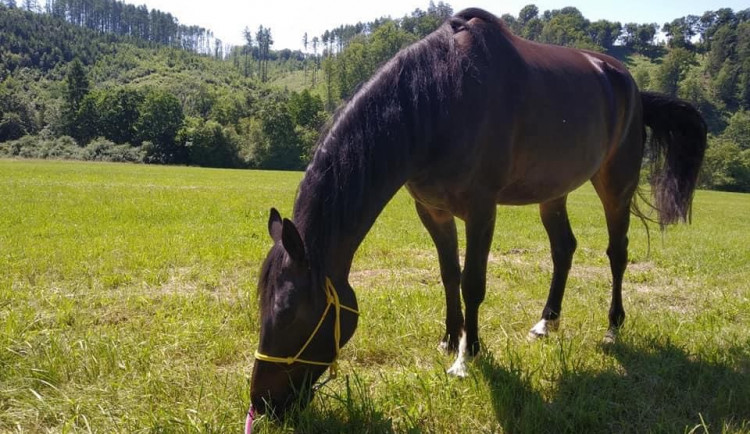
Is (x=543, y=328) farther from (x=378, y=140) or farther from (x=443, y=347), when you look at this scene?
(x=378, y=140)

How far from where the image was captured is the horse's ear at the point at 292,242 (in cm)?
205

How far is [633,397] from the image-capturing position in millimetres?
2859

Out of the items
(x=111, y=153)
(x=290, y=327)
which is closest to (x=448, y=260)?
(x=290, y=327)

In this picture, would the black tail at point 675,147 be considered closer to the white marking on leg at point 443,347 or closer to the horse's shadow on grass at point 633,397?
the horse's shadow on grass at point 633,397

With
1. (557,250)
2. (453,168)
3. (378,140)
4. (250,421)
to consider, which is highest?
(378,140)

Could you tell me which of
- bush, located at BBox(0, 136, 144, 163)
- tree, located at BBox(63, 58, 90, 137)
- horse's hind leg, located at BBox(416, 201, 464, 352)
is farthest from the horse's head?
tree, located at BBox(63, 58, 90, 137)

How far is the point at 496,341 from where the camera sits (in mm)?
3801

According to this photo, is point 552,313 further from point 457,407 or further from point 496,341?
point 457,407

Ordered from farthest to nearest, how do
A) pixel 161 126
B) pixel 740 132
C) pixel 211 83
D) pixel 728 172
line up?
pixel 211 83
pixel 740 132
pixel 161 126
pixel 728 172

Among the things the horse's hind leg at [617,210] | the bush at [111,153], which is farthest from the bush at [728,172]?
the bush at [111,153]

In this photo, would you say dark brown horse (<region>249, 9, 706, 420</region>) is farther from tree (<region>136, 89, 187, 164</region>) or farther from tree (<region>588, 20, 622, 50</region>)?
tree (<region>588, 20, 622, 50</region>)

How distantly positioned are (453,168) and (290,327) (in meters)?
1.40

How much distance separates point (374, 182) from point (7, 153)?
222 ft

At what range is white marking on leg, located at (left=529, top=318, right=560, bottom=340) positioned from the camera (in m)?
3.97
